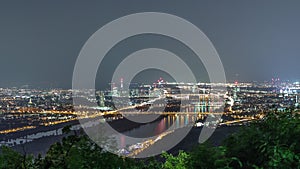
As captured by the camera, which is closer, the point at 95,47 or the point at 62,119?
the point at 95,47

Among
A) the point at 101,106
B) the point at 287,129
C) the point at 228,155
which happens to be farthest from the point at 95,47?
the point at 101,106

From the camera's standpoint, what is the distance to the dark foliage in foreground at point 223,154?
1331 millimetres

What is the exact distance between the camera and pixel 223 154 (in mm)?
1397

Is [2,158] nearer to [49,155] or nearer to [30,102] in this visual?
[49,155]

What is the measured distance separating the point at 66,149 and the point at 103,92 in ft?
49.1

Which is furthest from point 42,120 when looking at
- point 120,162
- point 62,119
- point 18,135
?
point 120,162

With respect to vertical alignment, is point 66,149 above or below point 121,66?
below

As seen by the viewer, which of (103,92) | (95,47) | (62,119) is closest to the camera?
(95,47)

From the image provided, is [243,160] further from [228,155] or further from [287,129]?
[287,129]

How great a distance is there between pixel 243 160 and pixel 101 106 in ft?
47.5

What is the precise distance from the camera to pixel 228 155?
1.51 m

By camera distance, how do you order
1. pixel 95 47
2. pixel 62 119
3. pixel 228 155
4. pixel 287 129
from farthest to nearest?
pixel 62 119 → pixel 95 47 → pixel 228 155 → pixel 287 129

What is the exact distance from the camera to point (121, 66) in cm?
302

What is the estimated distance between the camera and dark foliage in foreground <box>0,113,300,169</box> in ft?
4.37
